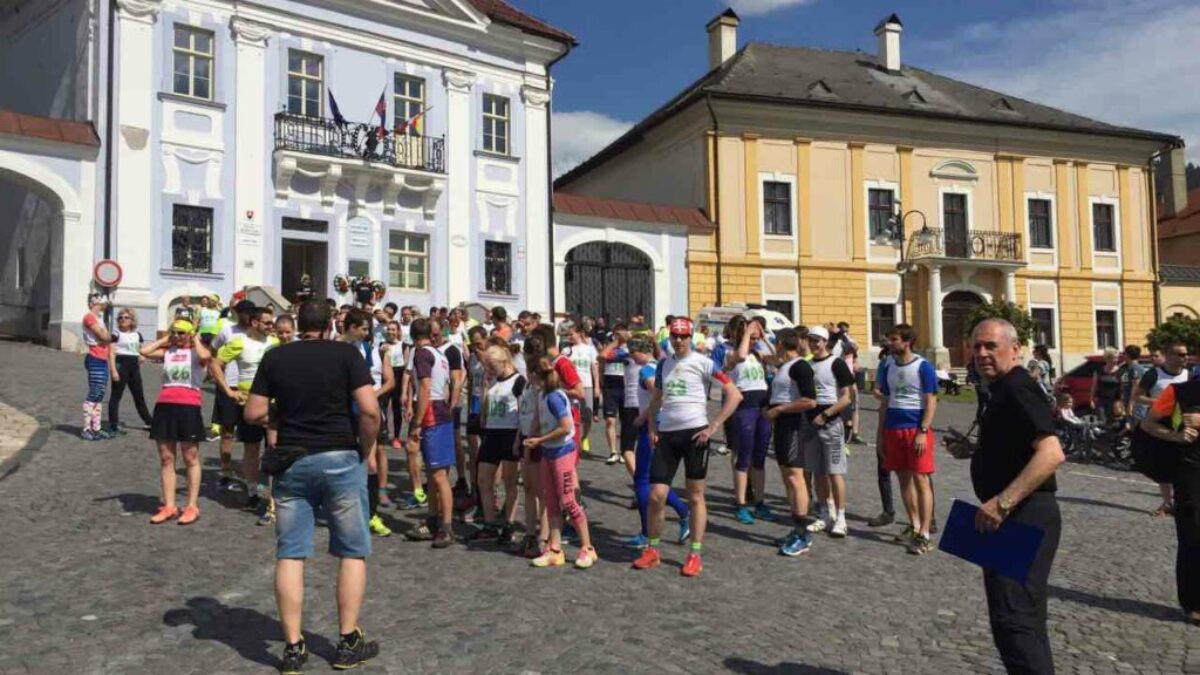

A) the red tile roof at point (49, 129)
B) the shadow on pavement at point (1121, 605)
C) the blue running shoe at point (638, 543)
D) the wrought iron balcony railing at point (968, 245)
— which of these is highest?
the red tile roof at point (49, 129)

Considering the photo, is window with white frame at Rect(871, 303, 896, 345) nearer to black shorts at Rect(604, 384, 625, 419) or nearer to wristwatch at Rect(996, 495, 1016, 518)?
black shorts at Rect(604, 384, 625, 419)

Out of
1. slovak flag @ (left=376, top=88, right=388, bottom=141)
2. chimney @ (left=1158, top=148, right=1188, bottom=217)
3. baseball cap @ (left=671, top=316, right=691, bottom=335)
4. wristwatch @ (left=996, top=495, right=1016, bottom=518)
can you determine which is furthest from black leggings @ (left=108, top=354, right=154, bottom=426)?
chimney @ (left=1158, top=148, right=1188, bottom=217)

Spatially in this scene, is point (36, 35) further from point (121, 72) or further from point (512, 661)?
point (512, 661)

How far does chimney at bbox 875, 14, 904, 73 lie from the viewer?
3747 cm

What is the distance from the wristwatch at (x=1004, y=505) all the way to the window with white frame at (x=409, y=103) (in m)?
23.6

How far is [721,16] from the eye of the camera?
36469 millimetres

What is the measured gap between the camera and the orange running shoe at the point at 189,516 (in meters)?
7.78

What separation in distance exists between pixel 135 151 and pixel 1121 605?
71.7 feet

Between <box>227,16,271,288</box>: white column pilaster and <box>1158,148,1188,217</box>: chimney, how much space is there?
155 ft

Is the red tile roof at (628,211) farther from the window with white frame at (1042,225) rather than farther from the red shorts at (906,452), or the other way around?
the red shorts at (906,452)

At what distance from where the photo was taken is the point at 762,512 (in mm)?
8914

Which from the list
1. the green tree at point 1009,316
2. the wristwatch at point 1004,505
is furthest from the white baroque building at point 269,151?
the wristwatch at point 1004,505

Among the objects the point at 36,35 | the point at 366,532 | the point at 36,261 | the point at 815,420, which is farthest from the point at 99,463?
the point at 36,35

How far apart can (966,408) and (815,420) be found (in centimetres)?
1569
